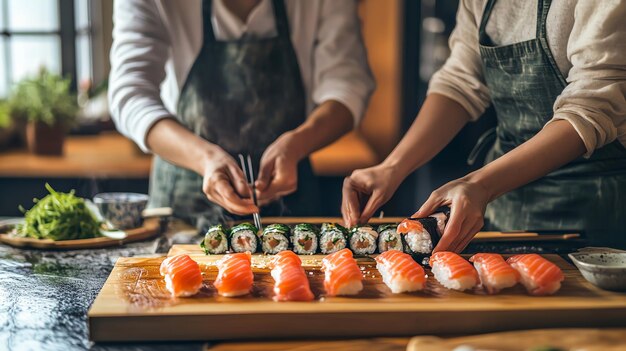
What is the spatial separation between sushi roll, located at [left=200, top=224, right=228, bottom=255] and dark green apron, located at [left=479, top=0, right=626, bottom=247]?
2.96ft

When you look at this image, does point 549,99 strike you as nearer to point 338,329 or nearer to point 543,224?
point 543,224

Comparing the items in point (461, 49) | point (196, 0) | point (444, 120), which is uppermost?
point (196, 0)

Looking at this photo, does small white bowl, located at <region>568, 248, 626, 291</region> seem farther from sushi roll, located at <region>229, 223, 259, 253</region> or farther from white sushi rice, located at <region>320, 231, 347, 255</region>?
sushi roll, located at <region>229, 223, 259, 253</region>

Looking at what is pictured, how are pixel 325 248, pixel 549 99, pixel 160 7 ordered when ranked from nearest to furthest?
pixel 325 248, pixel 549 99, pixel 160 7

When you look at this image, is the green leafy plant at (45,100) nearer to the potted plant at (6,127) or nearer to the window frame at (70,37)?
the potted plant at (6,127)

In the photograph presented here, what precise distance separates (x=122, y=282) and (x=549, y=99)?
1.27m

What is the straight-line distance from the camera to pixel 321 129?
2631 millimetres

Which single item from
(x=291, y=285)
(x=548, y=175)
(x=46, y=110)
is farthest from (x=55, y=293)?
(x=46, y=110)

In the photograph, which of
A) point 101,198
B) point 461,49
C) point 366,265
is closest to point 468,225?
point 366,265

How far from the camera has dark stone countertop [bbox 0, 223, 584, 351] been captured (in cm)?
150

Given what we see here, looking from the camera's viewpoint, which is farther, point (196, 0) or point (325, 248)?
point (196, 0)

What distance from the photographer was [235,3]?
110 inches

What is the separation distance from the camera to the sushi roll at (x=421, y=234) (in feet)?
6.23

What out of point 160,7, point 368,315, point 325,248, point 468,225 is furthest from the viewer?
point 160,7
